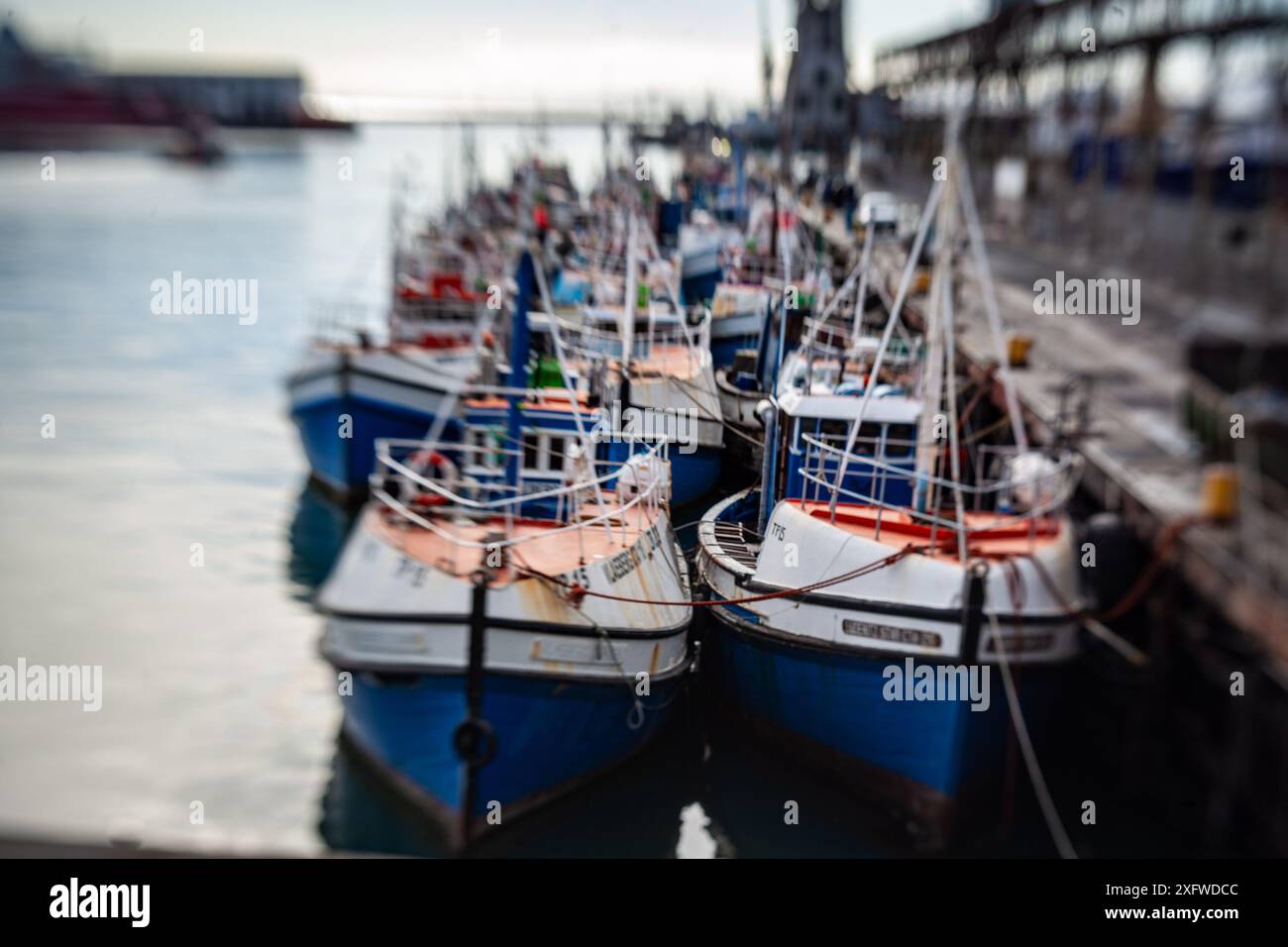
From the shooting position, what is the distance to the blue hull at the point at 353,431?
615 inches

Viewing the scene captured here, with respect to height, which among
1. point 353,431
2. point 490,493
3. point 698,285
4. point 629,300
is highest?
point 698,285

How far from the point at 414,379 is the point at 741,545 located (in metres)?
6.37

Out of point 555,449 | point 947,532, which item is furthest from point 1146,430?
point 555,449

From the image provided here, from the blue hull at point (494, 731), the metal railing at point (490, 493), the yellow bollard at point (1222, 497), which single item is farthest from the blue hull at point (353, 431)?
the yellow bollard at point (1222, 497)

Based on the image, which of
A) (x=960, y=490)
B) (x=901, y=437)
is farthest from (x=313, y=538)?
(x=960, y=490)

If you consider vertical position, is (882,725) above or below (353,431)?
below

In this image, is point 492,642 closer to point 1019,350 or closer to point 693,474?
point 693,474

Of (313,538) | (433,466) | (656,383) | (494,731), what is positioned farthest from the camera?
(656,383)

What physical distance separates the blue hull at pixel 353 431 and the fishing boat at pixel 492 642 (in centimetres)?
623

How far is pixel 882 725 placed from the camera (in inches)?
346

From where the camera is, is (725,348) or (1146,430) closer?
(1146,430)

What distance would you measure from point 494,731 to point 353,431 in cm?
812

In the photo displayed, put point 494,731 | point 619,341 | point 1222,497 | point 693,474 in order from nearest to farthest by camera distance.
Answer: point 494,731, point 1222,497, point 693,474, point 619,341
